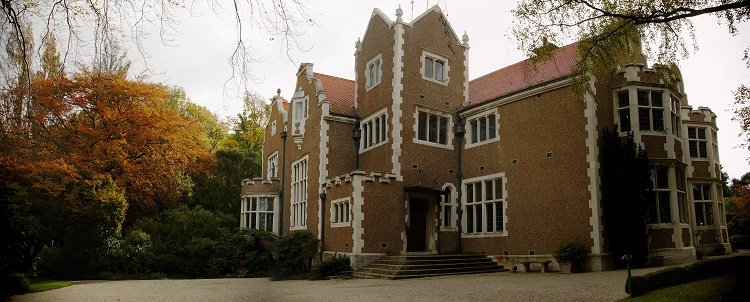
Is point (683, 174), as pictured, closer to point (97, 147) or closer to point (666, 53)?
point (666, 53)

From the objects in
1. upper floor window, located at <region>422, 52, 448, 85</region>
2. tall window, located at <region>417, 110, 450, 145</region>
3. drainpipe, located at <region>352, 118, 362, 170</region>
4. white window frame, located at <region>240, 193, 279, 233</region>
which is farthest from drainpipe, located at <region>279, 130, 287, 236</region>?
upper floor window, located at <region>422, 52, 448, 85</region>

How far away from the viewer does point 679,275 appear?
10094 millimetres

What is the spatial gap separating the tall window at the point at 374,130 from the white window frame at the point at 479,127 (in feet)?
11.4

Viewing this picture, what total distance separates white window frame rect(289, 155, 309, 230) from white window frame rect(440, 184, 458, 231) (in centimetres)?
676

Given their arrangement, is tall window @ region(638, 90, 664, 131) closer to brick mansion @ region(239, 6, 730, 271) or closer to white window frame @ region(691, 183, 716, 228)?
brick mansion @ region(239, 6, 730, 271)

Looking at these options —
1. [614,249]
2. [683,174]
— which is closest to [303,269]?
[614,249]

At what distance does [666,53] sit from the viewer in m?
10.5

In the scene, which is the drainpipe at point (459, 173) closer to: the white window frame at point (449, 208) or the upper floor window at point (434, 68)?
the white window frame at point (449, 208)

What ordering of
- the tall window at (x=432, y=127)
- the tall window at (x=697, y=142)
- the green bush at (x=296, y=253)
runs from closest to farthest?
the tall window at (x=432, y=127)
the green bush at (x=296, y=253)
the tall window at (x=697, y=142)

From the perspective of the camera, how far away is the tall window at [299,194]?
24.0 meters

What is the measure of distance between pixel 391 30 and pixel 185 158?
579 inches

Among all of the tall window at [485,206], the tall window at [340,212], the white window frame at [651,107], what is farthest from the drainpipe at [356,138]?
the white window frame at [651,107]

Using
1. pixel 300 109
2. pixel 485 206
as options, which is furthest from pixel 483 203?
pixel 300 109

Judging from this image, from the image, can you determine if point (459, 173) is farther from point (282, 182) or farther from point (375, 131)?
point (282, 182)
